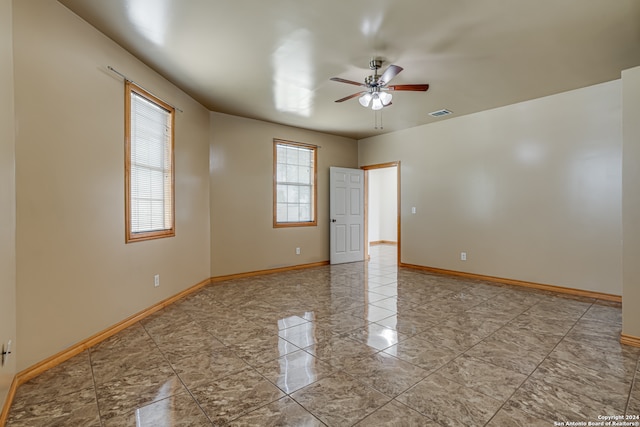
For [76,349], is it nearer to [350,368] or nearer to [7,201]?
[7,201]

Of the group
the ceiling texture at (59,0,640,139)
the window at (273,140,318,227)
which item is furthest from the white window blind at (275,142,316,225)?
the ceiling texture at (59,0,640,139)

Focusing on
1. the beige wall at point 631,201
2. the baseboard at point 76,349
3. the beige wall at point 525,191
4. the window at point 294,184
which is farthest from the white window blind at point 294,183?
the beige wall at point 631,201

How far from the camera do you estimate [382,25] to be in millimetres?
2492

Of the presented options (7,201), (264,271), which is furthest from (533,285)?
(7,201)

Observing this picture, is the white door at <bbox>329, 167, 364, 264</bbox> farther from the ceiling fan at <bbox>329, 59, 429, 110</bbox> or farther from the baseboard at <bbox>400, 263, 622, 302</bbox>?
the ceiling fan at <bbox>329, 59, 429, 110</bbox>

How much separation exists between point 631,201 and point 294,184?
4561mm

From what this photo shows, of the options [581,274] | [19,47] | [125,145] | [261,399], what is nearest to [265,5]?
[19,47]

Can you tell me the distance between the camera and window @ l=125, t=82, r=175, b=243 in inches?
119

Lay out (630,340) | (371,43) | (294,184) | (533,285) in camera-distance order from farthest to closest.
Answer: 1. (294,184)
2. (533,285)
3. (371,43)
4. (630,340)

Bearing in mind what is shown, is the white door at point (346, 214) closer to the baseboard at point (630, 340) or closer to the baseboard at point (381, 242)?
the baseboard at point (381, 242)

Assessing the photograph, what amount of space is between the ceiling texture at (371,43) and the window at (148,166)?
0.34m

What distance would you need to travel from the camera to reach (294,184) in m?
5.79

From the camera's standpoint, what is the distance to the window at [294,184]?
5531mm

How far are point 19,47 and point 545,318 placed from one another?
16.6 ft
